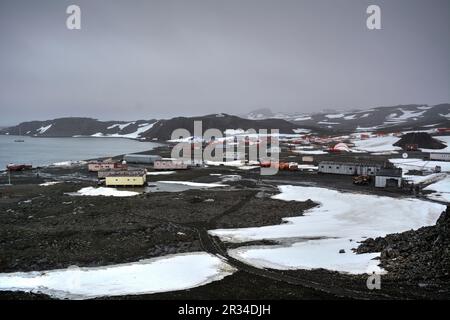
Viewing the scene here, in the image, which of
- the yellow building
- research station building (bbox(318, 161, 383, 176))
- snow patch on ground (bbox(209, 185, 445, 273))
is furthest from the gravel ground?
research station building (bbox(318, 161, 383, 176))

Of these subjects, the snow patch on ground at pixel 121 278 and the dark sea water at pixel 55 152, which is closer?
the snow patch on ground at pixel 121 278

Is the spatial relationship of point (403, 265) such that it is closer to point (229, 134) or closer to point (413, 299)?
point (413, 299)

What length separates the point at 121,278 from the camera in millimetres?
17812

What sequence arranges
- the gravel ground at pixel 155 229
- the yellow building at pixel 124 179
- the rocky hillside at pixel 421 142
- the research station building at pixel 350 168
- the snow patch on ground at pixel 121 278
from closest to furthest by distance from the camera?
the gravel ground at pixel 155 229 < the snow patch on ground at pixel 121 278 < the yellow building at pixel 124 179 < the research station building at pixel 350 168 < the rocky hillside at pixel 421 142

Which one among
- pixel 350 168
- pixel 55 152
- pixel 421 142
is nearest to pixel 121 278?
pixel 350 168

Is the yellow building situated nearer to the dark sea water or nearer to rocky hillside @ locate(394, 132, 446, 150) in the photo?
the dark sea water

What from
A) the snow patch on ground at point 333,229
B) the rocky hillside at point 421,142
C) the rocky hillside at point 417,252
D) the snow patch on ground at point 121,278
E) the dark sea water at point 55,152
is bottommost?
the snow patch on ground at point 333,229

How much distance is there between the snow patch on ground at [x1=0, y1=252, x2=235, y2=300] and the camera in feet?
53.6

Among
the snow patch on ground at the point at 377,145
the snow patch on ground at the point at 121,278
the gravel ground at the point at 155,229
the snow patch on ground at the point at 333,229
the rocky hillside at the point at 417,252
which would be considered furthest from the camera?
the snow patch on ground at the point at 377,145

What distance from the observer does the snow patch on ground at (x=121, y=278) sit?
1633 cm

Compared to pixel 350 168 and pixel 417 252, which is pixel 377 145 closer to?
pixel 350 168

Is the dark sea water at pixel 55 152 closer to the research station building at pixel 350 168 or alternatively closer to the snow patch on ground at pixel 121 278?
the research station building at pixel 350 168

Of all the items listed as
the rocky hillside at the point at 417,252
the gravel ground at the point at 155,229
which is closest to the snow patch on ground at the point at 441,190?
the gravel ground at the point at 155,229
